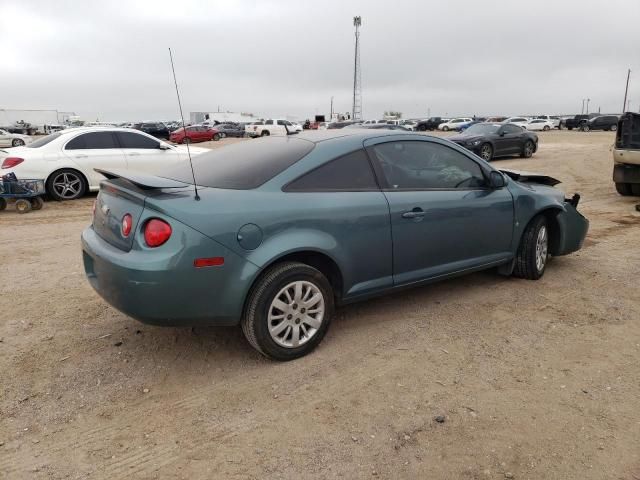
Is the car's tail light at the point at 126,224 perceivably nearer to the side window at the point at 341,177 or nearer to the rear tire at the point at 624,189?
the side window at the point at 341,177

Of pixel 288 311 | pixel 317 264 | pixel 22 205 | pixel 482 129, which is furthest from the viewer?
pixel 482 129

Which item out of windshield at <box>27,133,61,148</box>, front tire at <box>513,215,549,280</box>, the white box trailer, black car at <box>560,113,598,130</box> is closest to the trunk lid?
front tire at <box>513,215,549,280</box>

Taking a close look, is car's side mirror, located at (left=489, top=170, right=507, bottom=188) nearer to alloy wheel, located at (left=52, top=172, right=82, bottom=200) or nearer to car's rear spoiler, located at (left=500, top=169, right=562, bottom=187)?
car's rear spoiler, located at (left=500, top=169, right=562, bottom=187)

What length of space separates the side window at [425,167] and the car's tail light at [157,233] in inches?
67.1

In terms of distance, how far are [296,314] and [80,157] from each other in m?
7.94

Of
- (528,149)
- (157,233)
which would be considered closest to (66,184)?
(157,233)

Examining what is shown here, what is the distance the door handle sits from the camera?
3852mm

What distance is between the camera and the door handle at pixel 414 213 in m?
3.85

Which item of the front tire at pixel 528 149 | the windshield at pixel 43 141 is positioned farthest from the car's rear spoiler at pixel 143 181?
the front tire at pixel 528 149

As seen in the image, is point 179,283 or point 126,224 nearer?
point 179,283

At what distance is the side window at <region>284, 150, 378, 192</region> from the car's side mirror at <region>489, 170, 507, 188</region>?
1276 millimetres

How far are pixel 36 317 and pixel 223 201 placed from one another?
218 centimetres

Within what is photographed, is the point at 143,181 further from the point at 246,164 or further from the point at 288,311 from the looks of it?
the point at 288,311

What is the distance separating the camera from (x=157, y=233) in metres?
3.02
